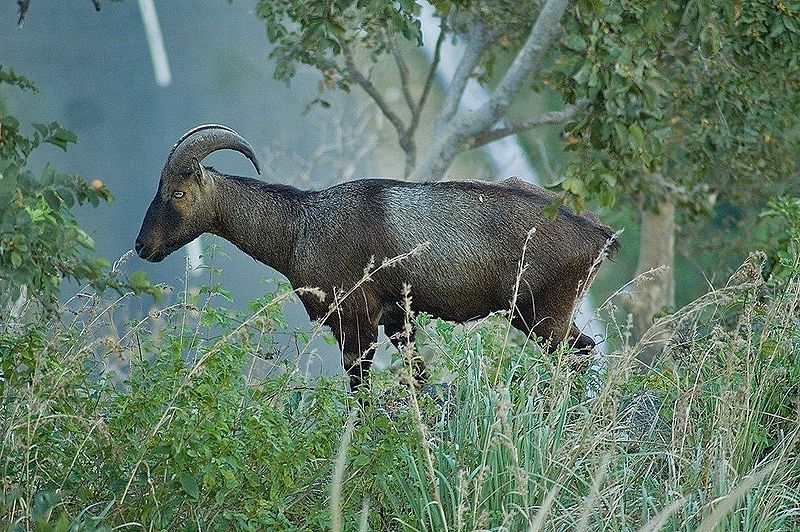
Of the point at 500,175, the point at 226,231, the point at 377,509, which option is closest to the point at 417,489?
the point at 377,509

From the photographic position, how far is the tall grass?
476 centimetres

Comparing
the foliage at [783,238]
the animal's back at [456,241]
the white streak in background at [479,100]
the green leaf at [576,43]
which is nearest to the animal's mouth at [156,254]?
the animal's back at [456,241]

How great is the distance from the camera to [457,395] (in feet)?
17.7

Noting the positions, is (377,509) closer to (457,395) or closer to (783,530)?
(457,395)

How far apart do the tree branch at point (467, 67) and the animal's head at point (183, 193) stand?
3.40 meters

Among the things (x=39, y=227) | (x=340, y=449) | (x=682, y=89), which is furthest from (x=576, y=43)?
(x=682, y=89)

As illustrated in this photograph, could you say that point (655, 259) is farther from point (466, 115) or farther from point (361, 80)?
point (361, 80)

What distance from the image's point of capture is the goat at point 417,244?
698 centimetres

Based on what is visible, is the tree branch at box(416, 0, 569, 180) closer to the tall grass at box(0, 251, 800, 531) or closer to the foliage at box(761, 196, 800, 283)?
the foliage at box(761, 196, 800, 283)

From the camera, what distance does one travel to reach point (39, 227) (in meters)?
5.26

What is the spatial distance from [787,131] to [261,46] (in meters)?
6.50

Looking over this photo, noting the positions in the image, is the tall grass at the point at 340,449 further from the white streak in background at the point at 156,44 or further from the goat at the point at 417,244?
the white streak in background at the point at 156,44

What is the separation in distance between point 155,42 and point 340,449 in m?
10.7

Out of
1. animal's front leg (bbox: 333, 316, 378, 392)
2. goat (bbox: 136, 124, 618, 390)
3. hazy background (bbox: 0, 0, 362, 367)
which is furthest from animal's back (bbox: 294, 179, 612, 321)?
hazy background (bbox: 0, 0, 362, 367)
